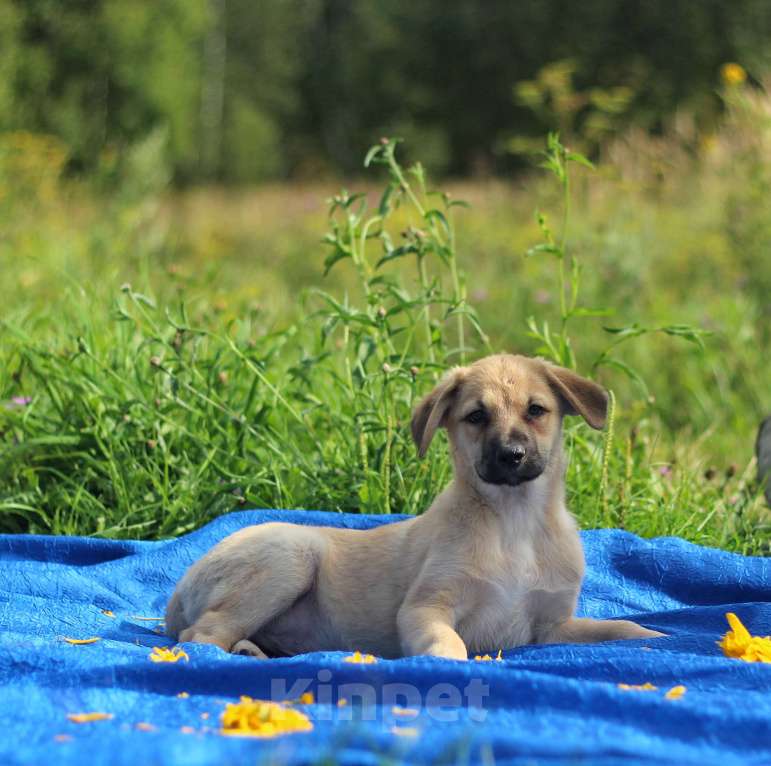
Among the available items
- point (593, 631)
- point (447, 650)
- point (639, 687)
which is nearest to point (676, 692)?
point (639, 687)

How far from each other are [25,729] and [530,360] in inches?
74.2

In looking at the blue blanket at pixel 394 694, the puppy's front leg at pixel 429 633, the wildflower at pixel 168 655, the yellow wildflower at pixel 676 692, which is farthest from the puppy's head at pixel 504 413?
the wildflower at pixel 168 655

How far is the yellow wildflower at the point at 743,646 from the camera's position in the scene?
3066 mm

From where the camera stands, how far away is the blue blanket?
7.35 ft

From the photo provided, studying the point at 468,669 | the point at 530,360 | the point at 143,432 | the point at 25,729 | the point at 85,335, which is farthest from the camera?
the point at 85,335

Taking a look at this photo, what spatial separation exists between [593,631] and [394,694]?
36.8 inches

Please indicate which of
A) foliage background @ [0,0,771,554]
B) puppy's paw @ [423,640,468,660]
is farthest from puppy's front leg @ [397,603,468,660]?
foliage background @ [0,0,771,554]

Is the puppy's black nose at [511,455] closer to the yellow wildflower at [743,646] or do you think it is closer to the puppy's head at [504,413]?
the puppy's head at [504,413]

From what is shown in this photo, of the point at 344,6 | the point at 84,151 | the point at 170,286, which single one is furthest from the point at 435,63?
the point at 170,286

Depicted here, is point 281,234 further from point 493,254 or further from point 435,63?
point 435,63

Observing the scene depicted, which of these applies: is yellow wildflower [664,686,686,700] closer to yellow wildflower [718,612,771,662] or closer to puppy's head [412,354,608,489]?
yellow wildflower [718,612,771,662]

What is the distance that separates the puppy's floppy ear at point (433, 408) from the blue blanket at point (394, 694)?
0.69m

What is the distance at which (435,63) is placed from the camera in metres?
33.4

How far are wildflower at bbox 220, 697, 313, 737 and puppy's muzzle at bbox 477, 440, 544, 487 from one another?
3.47 feet
